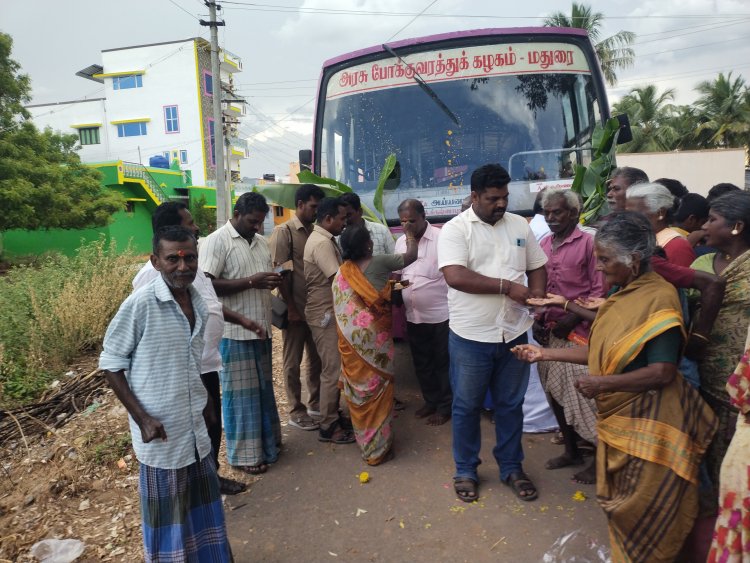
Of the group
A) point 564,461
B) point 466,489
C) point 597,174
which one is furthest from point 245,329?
point 597,174

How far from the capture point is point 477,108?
437cm

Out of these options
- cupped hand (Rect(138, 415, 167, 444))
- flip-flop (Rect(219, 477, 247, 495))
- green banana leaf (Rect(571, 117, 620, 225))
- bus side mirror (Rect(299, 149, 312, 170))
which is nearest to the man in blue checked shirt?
cupped hand (Rect(138, 415, 167, 444))

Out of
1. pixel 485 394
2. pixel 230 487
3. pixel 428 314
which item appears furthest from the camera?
pixel 428 314

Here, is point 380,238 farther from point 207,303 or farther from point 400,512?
point 400,512

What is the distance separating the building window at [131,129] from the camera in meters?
38.4

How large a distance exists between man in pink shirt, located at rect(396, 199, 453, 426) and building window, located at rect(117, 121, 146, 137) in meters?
39.7

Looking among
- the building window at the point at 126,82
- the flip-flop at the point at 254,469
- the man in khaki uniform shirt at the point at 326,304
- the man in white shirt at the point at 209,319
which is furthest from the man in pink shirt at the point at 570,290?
the building window at the point at 126,82

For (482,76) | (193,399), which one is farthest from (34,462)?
(482,76)

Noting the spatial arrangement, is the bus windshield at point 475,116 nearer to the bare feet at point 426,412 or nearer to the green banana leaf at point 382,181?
the green banana leaf at point 382,181

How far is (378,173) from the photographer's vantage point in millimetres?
4621

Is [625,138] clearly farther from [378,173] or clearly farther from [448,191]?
[378,173]

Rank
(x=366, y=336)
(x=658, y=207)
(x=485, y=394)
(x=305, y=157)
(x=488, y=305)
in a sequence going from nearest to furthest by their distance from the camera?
(x=658, y=207)
(x=488, y=305)
(x=485, y=394)
(x=366, y=336)
(x=305, y=157)

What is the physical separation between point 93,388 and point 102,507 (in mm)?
2211

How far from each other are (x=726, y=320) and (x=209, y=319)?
7.60 feet
